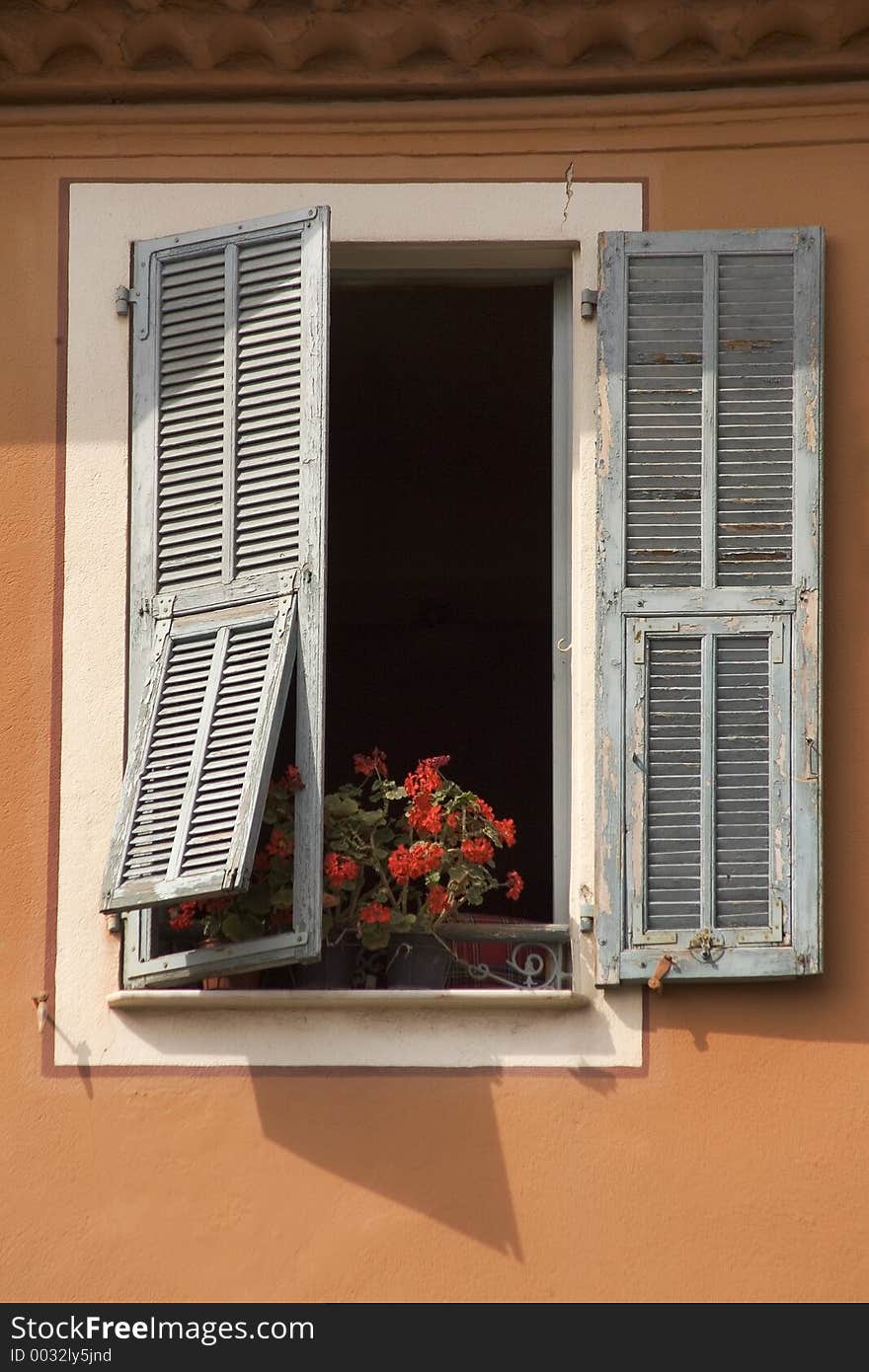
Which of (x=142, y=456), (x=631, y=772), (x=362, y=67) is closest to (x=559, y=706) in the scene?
(x=631, y=772)

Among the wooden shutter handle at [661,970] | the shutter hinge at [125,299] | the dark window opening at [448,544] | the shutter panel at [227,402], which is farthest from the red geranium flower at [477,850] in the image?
the dark window opening at [448,544]

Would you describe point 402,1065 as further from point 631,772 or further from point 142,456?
point 142,456

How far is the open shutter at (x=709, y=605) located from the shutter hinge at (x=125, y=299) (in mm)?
1144

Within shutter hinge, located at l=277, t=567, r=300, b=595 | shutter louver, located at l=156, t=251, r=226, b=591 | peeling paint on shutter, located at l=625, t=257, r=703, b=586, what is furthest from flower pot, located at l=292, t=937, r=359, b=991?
peeling paint on shutter, located at l=625, t=257, r=703, b=586

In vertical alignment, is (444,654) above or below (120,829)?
above

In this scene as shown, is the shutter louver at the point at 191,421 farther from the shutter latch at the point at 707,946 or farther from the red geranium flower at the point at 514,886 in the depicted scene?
the shutter latch at the point at 707,946

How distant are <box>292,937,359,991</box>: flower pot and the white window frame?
0.11m

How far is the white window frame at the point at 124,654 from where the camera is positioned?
18.0ft

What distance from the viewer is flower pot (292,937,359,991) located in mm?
5590

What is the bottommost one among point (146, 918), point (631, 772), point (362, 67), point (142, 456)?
point (146, 918)

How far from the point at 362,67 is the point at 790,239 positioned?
46.2 inches

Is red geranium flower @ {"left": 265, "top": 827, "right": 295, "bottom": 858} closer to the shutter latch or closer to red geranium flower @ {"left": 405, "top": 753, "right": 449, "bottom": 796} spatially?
red geranium flower @ {"left": 405, "top": 753, "right": 449, "bottom": 796}

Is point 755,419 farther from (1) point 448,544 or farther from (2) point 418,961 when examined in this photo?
(1) point 448,544

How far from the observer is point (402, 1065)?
5465 millimetres
